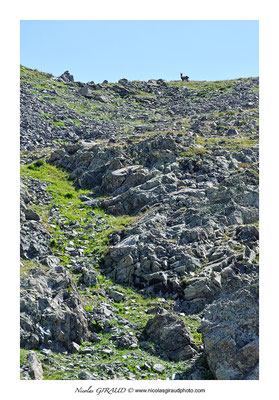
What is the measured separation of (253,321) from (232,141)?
2710 cm

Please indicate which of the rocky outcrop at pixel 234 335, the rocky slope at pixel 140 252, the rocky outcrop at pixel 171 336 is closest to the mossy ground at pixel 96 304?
the rocky slope at pixel 140 252

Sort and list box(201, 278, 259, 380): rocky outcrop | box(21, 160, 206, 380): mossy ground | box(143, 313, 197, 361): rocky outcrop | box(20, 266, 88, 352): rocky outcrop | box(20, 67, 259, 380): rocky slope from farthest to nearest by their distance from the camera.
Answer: box(143, 313, 197, 361): rocky outcrop < box(20, 266, 88, 352): rocky outcrop < box(20, 67, 259, 380): rocky slope < box(21, 160, 206, 380): mossy ground < box(201, 278, 259, 380): rocky outcrop

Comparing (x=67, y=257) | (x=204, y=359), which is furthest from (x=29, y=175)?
(x=204, y=359)

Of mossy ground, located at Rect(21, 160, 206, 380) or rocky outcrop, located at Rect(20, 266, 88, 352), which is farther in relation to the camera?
rocky outcrop, located at Rect(20, 266, 88, 352)

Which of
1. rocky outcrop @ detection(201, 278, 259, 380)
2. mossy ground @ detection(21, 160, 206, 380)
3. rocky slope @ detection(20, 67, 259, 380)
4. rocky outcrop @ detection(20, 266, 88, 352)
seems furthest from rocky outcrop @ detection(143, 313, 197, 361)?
rocky outcrop @ detection(20, 266, 88, 352)

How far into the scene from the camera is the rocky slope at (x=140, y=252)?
14.6 m

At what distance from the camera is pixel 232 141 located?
129ft

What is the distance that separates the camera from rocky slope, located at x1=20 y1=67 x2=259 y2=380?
1460 centimetres

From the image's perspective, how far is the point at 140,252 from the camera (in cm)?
2191

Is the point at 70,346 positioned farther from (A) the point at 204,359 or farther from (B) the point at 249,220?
(B) the point at 249,220

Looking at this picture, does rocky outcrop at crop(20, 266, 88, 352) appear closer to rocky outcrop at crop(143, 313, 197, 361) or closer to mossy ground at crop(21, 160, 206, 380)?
mossy ground at crop(21, 160, 206, 380)

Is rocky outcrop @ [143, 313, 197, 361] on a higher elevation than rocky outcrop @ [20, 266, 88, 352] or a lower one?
lower

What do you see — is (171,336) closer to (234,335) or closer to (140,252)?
(234,335)

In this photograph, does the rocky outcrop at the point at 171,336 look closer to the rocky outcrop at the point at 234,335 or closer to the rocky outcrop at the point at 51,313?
the rocky outcrop at the point at 234,335
